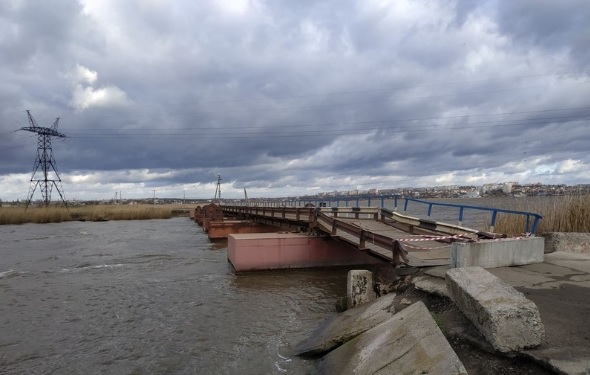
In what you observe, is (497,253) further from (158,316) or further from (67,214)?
(67,214)

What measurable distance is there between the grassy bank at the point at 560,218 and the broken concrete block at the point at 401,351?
804 cm

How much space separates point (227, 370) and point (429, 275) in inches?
170

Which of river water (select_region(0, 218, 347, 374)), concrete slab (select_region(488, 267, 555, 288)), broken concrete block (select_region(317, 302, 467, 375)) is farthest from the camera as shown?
river water (select_region(0, 218, 347, 374))

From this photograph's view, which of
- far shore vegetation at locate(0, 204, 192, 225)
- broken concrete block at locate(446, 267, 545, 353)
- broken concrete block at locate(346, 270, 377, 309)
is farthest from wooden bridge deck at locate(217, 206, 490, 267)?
far shore vegetation at locate(0, 204, 192, 225)

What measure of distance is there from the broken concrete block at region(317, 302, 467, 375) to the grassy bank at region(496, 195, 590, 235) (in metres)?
8.04

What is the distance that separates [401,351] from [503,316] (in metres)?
1.29

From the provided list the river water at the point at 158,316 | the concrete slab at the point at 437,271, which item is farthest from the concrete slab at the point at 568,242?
the river water at the point at 158,316

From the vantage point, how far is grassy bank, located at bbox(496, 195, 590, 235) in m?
12.2

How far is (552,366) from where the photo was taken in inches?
169

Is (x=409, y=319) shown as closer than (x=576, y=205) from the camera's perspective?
Yes

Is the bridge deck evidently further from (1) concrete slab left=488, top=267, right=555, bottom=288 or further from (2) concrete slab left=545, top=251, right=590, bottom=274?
(2) concrete slab left=545, top=251, right=590, bottom=274

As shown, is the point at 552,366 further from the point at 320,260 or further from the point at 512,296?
the point at 320,260

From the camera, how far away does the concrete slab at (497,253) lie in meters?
8.31

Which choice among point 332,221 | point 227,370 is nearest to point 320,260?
point 332,221
